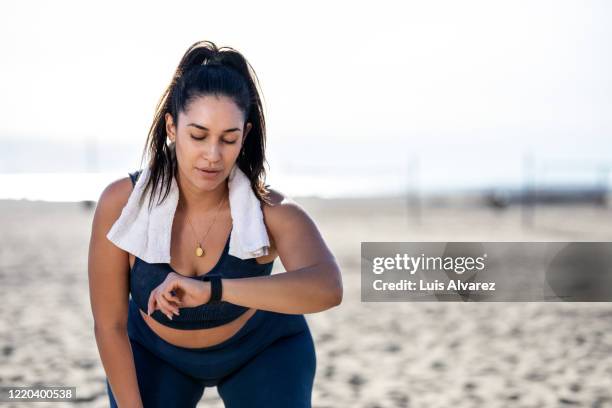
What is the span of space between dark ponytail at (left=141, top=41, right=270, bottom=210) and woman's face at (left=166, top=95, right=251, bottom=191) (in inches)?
1.1

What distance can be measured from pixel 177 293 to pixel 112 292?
36 centimetres

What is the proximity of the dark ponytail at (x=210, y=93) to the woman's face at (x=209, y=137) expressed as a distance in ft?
0.09

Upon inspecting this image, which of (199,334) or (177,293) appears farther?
(199,334)

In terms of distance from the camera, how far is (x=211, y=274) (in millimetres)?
2027

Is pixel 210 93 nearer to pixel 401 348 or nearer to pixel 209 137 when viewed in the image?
pixel 209 137

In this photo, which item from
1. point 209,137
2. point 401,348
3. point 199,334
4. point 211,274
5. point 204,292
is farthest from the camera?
point 401,348

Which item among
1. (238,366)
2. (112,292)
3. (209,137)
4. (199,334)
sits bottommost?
(238,366)

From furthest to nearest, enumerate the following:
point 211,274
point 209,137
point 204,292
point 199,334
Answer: point 199,334 → point 211,274 → point 209,137 → point 204,292

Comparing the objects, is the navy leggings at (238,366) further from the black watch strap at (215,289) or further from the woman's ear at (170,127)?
the woman's ear at (170,127)

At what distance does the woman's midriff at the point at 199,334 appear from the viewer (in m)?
2.13

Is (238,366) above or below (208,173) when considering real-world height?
below

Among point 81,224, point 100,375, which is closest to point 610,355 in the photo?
point 100,375

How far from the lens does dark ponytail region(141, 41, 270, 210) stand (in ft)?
6.30

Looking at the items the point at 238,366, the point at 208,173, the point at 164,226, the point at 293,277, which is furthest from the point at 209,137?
the point at 238,366
